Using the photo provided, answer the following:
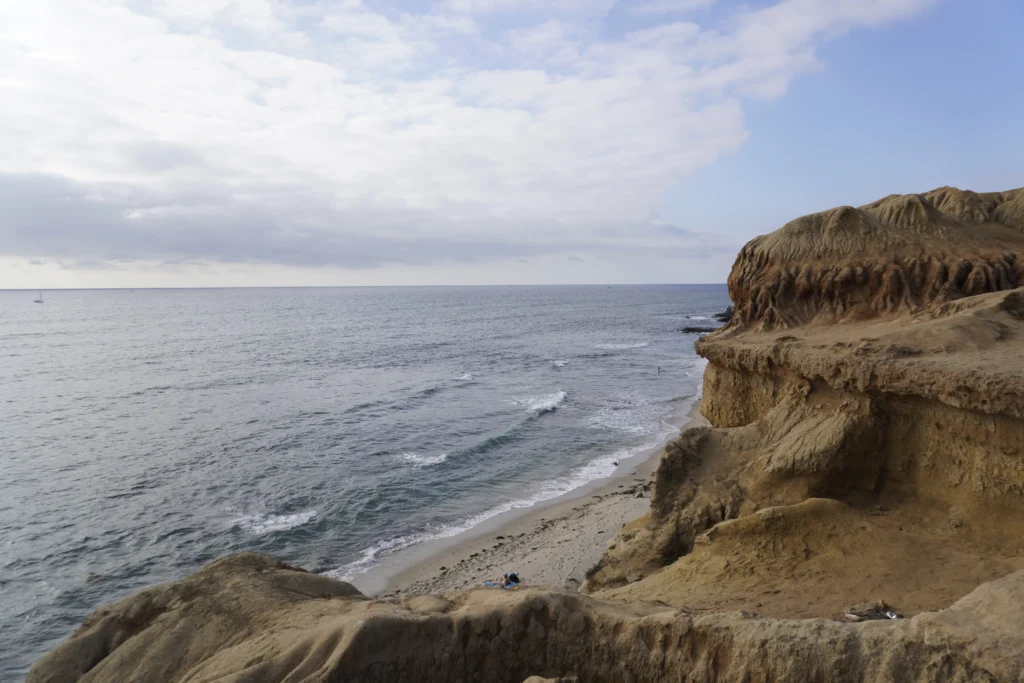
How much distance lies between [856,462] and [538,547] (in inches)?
432

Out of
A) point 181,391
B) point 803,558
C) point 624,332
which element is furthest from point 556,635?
point 624,332

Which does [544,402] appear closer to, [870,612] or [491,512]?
[491,512]

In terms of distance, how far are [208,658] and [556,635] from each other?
423 centimetres

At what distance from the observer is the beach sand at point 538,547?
58.8 feet

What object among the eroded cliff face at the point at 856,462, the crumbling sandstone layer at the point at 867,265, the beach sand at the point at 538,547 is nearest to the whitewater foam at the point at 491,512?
the beach sand at the point at 538,547

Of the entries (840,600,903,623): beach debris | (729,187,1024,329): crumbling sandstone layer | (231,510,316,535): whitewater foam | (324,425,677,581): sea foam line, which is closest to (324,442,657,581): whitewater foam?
(324,425,677,581): sea foam line

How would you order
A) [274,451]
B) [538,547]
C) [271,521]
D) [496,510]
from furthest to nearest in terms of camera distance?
Answer: 1. [274,451]
2. [496,510]
3. [271,521]
4. [538,547]

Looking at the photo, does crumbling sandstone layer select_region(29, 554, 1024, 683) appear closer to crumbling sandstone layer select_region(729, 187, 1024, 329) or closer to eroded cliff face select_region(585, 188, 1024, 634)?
eroded cliff face select_region(585, 188, 1024, 634)

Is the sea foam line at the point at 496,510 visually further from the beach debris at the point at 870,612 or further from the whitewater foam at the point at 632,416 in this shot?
the beach debris at the point at 870,612

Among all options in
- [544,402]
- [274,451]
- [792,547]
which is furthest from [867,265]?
[274,451]

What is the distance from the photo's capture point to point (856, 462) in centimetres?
1178

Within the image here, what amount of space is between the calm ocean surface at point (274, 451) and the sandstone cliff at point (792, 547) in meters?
11.5

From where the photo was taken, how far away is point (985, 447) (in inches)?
402

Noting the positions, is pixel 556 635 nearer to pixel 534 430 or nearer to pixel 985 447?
pixel 985 447
